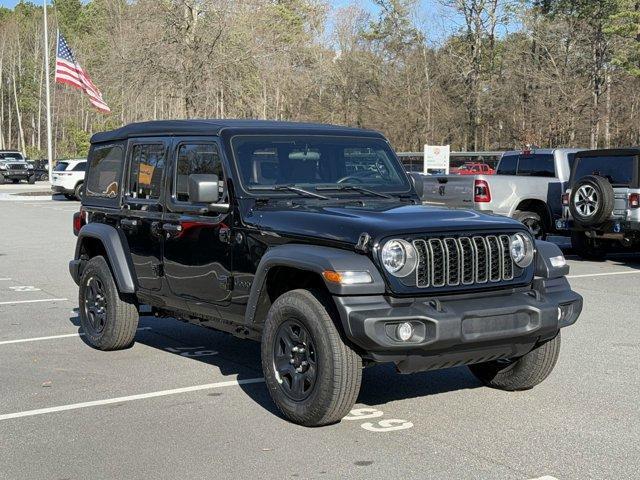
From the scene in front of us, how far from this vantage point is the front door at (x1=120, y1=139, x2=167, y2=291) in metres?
7.39

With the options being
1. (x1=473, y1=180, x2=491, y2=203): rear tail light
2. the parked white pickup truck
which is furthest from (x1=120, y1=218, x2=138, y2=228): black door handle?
(x1=473, y1=180, x2=491, y2=203): rear tail light

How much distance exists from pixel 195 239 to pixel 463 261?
7.22 feet

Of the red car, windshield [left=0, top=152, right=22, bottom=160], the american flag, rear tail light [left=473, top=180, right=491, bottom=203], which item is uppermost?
the american flag

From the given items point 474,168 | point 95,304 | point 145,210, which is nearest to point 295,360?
point 145,210

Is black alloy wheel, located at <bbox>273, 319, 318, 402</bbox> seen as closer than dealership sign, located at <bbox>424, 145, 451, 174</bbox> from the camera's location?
Yes

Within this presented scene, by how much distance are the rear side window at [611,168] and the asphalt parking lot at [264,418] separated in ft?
19.7

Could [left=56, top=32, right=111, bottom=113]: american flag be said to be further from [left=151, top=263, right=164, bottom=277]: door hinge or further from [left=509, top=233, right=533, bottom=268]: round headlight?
[left=509, top=233, right=533, bottom=268]: round headlight

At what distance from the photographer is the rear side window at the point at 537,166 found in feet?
57.0

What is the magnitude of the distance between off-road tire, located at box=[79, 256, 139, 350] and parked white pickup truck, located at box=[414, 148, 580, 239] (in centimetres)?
944

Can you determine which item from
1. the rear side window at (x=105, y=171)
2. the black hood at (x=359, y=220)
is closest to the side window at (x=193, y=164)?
the black hood at (x=359, y=220)

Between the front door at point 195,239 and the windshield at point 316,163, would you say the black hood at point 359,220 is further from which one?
the front door at point 195,239

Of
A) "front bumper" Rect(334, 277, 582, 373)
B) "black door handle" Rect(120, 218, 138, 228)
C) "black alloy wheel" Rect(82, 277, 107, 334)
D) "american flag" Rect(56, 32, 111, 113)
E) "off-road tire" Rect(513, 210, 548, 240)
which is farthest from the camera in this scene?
"american flag" Rect(56, 32, 111, 113)

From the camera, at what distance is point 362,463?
505cm

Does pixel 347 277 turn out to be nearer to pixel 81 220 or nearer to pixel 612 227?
A: pixel 81 220
